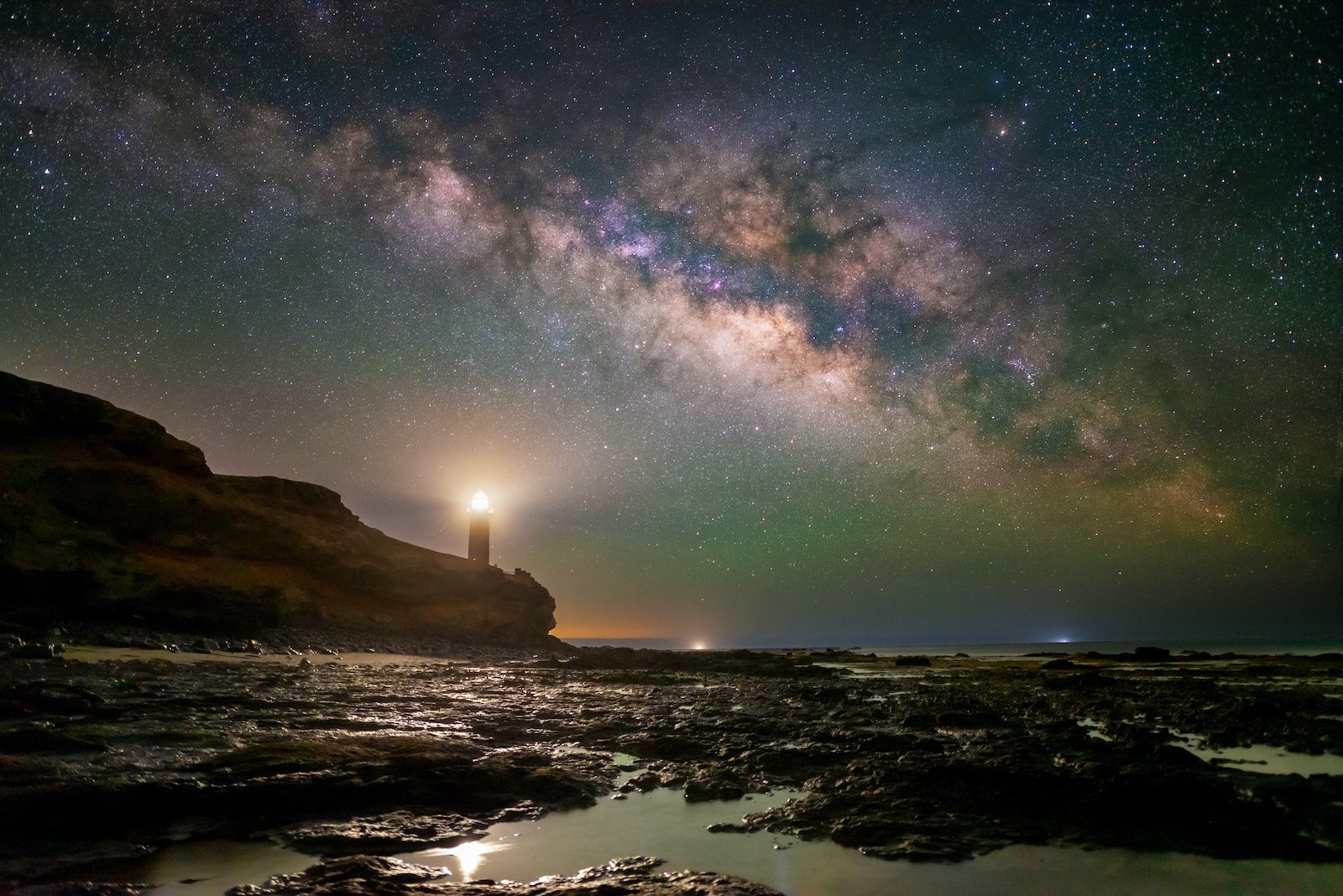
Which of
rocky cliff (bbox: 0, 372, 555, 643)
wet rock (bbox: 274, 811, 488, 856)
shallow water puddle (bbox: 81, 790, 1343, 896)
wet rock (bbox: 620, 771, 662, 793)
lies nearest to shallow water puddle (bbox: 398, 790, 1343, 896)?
shallow water puddle (bbox: 81, 790, 1343, 896)

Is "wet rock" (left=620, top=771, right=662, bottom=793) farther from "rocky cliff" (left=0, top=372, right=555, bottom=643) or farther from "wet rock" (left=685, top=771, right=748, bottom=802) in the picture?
"rocky cliff" (left=0, top=372, right=555, bottom=643)

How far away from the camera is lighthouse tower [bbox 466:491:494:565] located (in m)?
46.0

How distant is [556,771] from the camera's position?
20.4 feet

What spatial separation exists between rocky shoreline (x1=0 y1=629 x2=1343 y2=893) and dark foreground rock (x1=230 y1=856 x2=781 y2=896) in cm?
2

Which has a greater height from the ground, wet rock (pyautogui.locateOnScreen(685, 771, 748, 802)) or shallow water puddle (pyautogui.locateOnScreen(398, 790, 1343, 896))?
shallow water puddle (pyautogui.locateOnScreen(398, 790, 1343, 896))

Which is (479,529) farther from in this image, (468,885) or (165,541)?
(468,885)

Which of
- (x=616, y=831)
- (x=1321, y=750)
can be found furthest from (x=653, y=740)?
(x=1321, y=750)

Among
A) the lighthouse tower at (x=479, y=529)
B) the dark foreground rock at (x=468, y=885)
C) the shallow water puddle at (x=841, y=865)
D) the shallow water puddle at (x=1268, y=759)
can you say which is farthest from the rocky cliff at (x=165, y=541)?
the shallow water puddle at (x=1268, y=759)

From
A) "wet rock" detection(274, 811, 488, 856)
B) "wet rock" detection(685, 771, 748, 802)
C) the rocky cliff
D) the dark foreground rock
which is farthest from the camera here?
the rocky cliff

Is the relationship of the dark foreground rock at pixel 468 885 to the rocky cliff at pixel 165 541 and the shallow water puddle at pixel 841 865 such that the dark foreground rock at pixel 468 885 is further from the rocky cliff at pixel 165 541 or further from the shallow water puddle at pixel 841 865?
the rocky cliff at pixel 165 541

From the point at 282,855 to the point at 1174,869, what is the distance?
5.67 m

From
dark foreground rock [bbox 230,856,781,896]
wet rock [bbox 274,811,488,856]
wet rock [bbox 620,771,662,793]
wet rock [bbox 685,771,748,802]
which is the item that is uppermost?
dark foreground rock [bbox 230,856,781,896]

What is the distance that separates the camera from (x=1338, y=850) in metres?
4.35

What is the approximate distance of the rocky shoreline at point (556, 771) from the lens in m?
4.48
